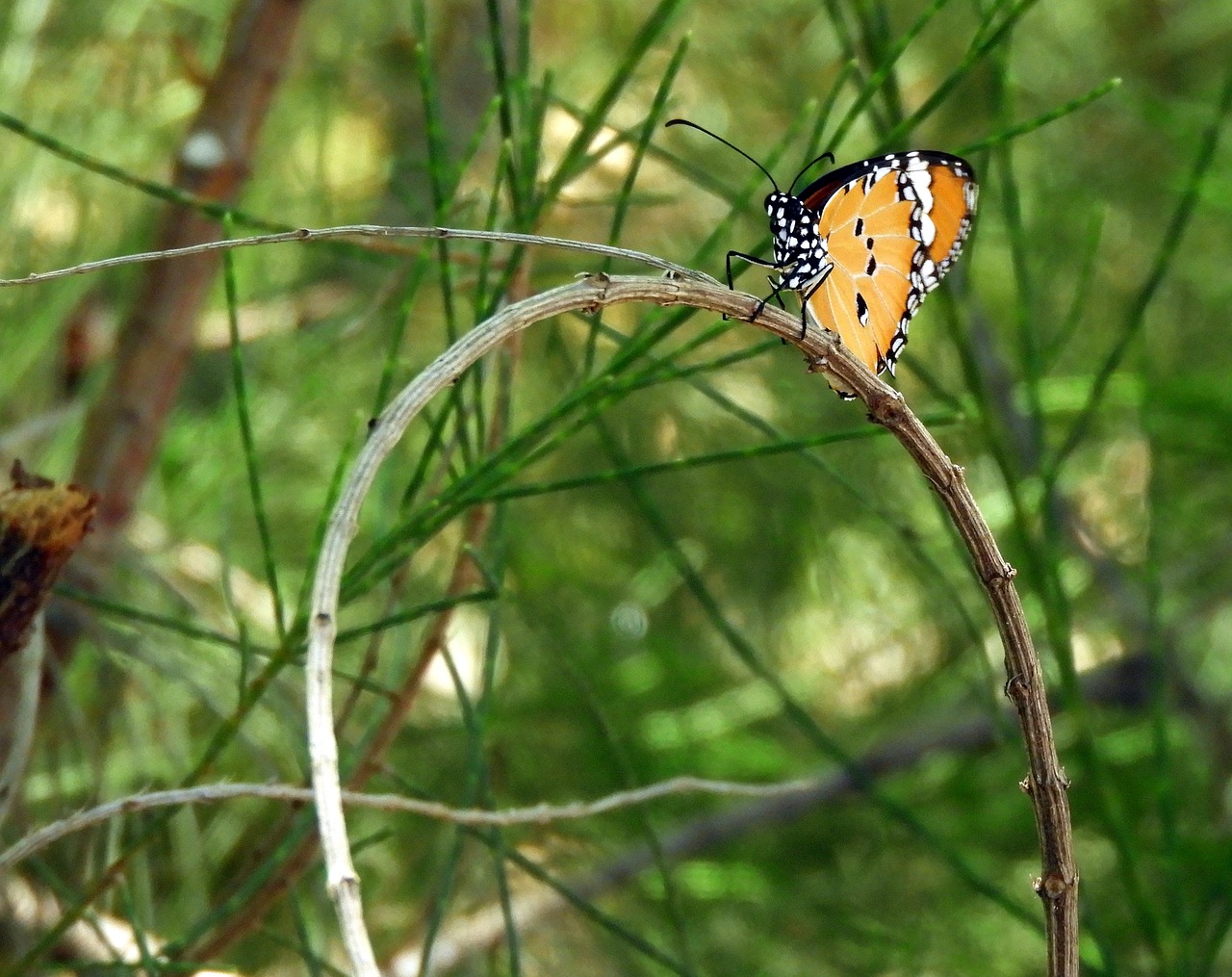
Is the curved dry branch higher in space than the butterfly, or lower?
lower

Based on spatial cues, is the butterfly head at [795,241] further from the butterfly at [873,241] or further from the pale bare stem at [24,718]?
the pale bare stem at [24,718]

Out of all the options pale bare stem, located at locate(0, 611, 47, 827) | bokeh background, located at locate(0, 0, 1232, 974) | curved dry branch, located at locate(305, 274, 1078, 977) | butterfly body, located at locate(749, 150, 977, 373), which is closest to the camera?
curved dry branch, located at locate(305, 274, 1078, 977)

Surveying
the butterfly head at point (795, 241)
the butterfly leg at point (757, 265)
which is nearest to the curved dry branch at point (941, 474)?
the butterfly leg at point (757, 265)

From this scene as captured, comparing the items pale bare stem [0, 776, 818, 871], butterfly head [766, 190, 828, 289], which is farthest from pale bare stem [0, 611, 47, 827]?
butterfly head [766, 190, 828, 289]

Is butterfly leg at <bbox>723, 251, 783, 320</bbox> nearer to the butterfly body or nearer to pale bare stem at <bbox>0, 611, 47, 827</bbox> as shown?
the butterfly body

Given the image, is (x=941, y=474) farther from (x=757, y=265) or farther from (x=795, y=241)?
(x=795, y=241)

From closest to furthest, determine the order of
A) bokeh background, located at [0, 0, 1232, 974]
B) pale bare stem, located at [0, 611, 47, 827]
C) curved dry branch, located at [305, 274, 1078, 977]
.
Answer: curved dry branch, located at [305, 274, 1078, 977], pale bare stem, located at [0, 611, 47, 827], bokeh background, located at [0, 0, 1232, 974]

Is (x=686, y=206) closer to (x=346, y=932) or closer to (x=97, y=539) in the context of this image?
(x=97, y=539)

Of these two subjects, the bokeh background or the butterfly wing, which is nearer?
the butterfly wing
